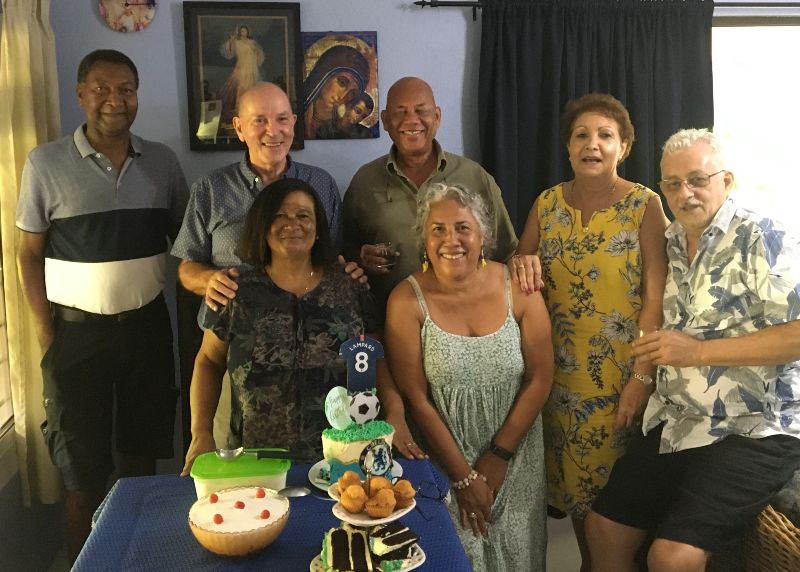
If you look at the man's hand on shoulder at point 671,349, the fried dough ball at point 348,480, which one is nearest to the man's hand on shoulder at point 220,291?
the fried dough ball at point 348,480

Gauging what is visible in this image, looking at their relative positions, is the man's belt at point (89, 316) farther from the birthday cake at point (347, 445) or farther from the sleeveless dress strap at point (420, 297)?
the birthday cake at point (347, 445)

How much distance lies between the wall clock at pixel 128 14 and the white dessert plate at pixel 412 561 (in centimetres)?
226

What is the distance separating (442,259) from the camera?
2.13m

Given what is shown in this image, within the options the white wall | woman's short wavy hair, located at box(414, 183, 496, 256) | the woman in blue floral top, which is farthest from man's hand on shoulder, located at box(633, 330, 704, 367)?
the white wall

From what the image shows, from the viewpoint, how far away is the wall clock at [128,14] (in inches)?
110

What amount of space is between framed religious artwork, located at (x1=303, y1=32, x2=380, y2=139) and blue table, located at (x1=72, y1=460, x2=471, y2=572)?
167 cm

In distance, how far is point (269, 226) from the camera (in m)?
2.03

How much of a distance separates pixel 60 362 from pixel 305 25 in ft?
5.11

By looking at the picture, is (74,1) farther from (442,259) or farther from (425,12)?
(442,259)

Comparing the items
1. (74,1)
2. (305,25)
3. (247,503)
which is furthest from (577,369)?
(74,1)

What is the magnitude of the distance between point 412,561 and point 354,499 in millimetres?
153

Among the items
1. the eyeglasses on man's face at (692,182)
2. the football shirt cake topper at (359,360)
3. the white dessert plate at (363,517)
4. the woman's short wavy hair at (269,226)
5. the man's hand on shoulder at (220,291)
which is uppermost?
the eyeglasses on man's face at (692,182)

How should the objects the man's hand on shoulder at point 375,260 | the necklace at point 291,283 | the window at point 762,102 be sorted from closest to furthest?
the necklace at point 291,283 → the man's hand on shoulder at point 375,260 → the window at point 762,102

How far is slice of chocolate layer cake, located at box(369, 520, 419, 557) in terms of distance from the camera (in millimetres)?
1320
